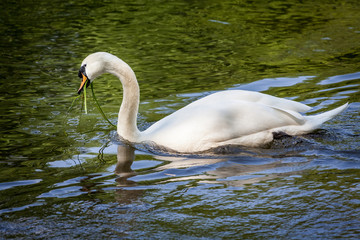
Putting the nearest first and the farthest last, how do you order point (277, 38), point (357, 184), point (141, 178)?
1. point (357, 184)
2. point (141, 178)
3. point (277, 38)

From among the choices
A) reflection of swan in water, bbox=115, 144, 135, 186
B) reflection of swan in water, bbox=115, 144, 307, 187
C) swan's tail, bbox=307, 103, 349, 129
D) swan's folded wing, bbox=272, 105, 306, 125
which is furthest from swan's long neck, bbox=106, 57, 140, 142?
swan's tail, bbox=307, 103, 349, 129

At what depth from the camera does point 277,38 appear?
39.1 ft

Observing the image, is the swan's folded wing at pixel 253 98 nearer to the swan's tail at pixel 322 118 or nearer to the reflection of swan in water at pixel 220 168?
the swan's tail at pixel 322 118

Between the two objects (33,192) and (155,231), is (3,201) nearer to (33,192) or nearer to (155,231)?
(33,192)

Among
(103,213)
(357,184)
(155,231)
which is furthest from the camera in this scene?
(357,184)

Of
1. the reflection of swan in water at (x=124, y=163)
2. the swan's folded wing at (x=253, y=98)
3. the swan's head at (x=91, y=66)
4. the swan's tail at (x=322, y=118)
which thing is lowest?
the reflection of swan in water at (x=124, y=163)

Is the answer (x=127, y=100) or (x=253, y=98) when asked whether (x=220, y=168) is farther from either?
(x=127, y=100)

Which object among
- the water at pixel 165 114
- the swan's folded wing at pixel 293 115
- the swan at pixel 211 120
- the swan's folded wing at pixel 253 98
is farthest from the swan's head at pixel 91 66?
the swan's folded wing at pixel 293 115

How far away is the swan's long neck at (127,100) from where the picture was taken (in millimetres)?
6523

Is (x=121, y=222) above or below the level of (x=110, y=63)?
below

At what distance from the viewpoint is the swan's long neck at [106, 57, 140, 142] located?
652 centimetres

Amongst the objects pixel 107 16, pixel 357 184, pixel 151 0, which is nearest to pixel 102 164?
pixel 357 184

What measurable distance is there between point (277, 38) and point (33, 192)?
7.61 m

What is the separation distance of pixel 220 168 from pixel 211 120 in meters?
0.63
